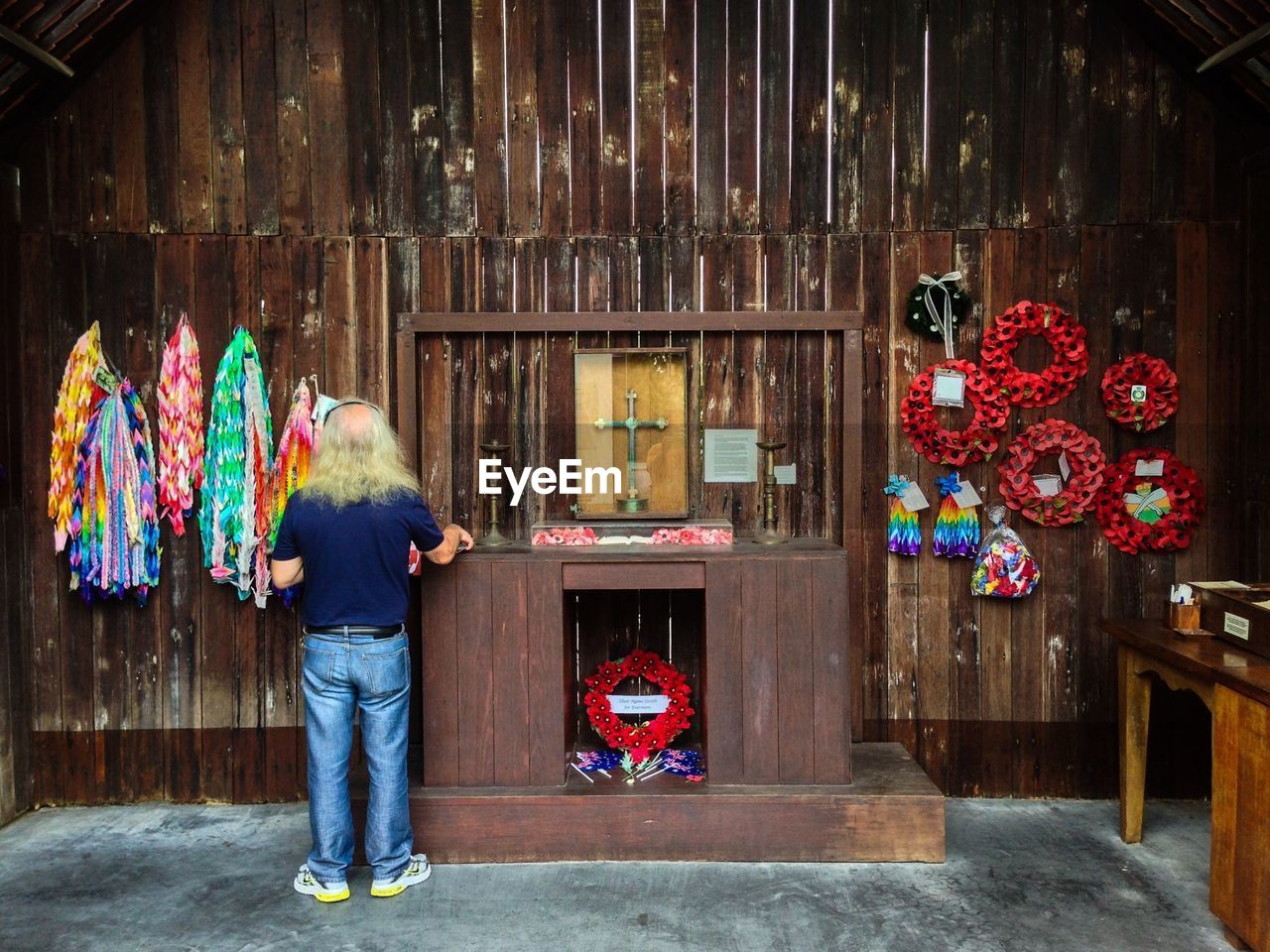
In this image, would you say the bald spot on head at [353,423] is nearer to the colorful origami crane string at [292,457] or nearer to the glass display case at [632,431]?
the colorful origami crane string at [292,457]

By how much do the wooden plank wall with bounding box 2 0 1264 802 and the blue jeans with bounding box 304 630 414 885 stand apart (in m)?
1.02

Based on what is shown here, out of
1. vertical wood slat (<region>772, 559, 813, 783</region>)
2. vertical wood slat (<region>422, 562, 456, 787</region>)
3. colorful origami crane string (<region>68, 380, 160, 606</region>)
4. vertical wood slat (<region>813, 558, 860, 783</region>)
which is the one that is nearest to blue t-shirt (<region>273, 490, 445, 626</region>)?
vertical wood slat (<region>422, 562, 456, 787</region>)

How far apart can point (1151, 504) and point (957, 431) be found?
0.86 m

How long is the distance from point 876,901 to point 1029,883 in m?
0.58

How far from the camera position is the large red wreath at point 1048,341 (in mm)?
3984

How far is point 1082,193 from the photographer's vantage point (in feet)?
13.2

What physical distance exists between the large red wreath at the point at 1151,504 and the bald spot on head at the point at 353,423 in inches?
118

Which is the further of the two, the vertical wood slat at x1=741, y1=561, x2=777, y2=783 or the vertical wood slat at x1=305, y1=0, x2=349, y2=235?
the vertical wood slat at x1=305, y1=0, x2=349, y2=235

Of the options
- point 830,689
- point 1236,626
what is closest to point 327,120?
point 830,689

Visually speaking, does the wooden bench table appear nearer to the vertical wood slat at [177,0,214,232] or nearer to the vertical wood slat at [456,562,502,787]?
the vertical wood slat at [456,562,502,787]

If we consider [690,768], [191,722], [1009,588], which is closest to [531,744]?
[690,768]

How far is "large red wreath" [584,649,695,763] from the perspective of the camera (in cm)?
380

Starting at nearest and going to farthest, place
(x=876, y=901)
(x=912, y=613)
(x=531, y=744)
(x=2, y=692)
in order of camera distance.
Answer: (x=876, y=901)
(x=531, y=744)
(x=2, y=692)
(x=912, y=613)

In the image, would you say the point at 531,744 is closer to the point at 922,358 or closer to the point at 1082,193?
the point at 922,358
